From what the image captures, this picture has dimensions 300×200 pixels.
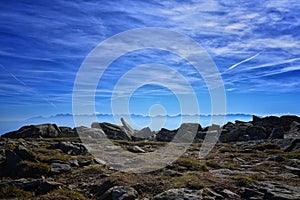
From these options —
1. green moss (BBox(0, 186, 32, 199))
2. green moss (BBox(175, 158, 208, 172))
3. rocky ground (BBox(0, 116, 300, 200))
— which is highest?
green moss (BBox(175, 158, 208, 172))

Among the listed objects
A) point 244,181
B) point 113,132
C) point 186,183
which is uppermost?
point 113,132

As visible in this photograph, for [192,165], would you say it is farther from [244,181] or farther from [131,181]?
[131,181]

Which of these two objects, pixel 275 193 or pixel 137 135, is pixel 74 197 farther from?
pixel 137 135

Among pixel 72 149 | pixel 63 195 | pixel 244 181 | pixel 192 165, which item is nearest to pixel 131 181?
pixel 63 195

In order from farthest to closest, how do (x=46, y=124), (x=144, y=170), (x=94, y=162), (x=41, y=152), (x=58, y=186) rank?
(x=46, y=124) → (x=41, y=152) → (x=94, y=162) → (x=144, y=170) → (x=58, y=186)

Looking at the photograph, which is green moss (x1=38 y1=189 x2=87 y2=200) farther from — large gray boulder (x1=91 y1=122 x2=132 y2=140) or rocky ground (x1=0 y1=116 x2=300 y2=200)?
large gray boulder (x1=91 y1=122 x2=132 y2=140)

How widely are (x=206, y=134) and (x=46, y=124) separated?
3775 cm

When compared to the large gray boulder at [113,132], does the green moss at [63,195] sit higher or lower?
lower

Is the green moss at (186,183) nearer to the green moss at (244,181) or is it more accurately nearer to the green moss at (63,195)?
the green moss at (244,181)

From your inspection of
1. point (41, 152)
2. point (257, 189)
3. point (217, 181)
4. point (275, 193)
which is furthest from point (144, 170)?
point (41, 152)

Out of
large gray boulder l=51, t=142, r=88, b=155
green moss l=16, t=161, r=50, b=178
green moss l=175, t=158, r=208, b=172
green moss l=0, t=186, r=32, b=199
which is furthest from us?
large gray boulder l=51, t=142, r=88, b=155

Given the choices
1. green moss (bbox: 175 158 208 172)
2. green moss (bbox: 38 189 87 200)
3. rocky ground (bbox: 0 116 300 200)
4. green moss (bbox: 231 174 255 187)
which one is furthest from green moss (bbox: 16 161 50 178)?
green moss (bbox: 231 174 255 187)

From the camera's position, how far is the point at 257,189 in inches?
660

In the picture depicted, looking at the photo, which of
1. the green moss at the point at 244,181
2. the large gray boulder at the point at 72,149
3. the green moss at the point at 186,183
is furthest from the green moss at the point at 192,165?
the large gray boulder at the point at 72,149
